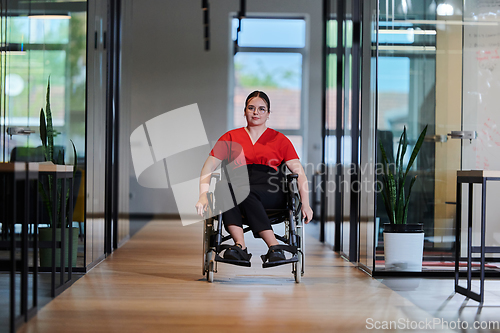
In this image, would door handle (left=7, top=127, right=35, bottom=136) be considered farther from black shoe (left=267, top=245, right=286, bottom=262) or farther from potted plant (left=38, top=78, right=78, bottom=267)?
black shoe (left=267, top=245, right=286, bottom=262)

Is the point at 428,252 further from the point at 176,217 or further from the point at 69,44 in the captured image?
the point at 176,217

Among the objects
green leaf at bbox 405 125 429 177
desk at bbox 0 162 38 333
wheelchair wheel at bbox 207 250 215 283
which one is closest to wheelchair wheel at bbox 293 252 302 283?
wheelchair wheel at bbox 207 250 215 283

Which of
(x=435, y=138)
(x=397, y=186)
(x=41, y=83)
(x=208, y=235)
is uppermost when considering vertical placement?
(x=41, y=83)

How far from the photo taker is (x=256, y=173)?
290 centimetres

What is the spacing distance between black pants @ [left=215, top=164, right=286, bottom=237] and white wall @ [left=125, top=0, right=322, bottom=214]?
4201mm

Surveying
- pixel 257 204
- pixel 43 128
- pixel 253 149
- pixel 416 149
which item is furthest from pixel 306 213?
pixel 43 128

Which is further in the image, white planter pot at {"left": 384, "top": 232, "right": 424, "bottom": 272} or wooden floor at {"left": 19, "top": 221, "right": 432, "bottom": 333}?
white planter pot at {"left": 384, "top": 232, "right": 424, "bottom": 272}

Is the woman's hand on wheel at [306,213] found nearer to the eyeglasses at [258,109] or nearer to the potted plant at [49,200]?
the eyeglasses at [258,109]

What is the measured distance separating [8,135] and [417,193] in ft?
9.21

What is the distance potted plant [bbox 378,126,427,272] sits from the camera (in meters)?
3.06

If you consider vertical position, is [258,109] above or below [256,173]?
above

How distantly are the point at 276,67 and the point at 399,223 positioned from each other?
4.68 metres

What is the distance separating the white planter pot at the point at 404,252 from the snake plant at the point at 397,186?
11cm

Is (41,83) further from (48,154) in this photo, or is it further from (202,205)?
(202,205)
